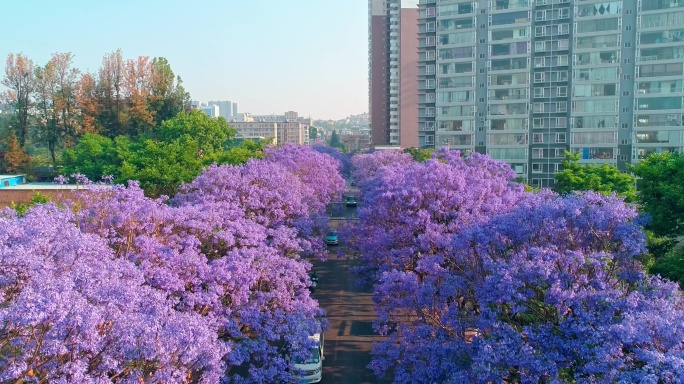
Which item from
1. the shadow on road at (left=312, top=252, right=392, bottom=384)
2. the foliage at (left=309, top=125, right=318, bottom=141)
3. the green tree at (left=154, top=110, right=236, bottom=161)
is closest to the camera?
the shadow on road at (left=312, top=252, right=392, bottom=384)

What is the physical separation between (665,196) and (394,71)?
7658 cm

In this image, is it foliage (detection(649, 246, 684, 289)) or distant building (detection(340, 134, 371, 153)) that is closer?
foliage (detection(649, 246, 684, 289))

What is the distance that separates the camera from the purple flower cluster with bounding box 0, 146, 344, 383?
26.1 feet

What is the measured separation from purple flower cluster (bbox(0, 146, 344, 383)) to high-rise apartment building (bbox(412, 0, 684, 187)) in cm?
3053

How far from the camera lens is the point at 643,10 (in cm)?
4066

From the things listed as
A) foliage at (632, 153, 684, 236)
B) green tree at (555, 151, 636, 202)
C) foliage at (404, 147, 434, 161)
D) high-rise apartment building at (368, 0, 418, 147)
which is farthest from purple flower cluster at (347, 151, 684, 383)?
high-rise apartment building at (368, 0, 418, 147)

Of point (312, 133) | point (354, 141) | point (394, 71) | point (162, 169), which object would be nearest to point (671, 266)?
point (162, 169)

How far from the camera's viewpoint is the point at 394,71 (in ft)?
291

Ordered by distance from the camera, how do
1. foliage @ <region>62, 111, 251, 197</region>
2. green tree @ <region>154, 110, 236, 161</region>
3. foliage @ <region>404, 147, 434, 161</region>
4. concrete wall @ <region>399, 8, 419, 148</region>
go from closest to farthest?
foliage @ <region>62, 111, 251, 197</region> < foliage @ <region>404, 147, 434, 161</region> < green tree @ <region>154, 110, 236, 161</region> < concrete wall @ <region>399, 8, 419, 148</region>

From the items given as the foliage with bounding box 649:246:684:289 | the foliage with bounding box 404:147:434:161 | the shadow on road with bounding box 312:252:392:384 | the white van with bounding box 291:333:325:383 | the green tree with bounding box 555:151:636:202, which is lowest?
the shadow on road with bounding box 312:252:392:384

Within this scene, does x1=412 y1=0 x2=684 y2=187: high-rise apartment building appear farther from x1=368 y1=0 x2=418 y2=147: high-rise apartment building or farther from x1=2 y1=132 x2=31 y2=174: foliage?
x1=2 y1=132 x2=31 y2=174: foliage

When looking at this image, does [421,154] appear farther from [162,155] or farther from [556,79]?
[162,155]

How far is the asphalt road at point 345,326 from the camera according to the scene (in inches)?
667

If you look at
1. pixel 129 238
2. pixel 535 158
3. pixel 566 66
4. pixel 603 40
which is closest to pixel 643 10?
pixel 603 40
